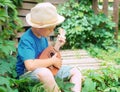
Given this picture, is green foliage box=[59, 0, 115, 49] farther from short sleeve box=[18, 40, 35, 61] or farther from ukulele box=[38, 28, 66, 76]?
short sleeve box=[18, 40, 35, 61]

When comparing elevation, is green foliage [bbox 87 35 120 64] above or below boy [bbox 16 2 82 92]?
below

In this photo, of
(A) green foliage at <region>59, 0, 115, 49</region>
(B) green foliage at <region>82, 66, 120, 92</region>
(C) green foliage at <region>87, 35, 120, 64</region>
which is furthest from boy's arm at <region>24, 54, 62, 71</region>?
(A) green foliage at <region>59, 0, 115, 49</region>

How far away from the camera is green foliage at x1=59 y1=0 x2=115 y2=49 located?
6328mm

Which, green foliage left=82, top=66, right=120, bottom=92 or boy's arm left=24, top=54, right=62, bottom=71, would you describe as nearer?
boy's arm left=24, top=54, right=62, bottom=71

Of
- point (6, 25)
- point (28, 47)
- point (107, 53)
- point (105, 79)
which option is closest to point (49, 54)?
point (28, 47)

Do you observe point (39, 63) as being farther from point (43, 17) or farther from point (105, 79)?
point (105, 79)

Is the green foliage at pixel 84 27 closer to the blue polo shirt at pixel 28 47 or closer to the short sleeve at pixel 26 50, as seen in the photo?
the blue polo shirt at pixel 28 47

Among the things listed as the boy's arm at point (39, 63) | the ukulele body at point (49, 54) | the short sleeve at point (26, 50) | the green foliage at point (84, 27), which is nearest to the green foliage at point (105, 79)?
the ukulele body at point (49, 54)

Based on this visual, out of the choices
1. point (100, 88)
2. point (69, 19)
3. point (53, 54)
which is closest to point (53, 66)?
point (53, 54)

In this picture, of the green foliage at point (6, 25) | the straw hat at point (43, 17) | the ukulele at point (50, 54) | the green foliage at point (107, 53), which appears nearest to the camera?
the green foliage at point (6, 25)

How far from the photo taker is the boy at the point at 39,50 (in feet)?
10.5

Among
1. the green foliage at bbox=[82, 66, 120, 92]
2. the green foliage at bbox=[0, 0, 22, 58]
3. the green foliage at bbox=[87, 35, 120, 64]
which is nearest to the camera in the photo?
the green foliage at bbox=[0, 0, 22, 58]

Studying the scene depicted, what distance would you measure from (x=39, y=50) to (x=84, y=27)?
2.93m

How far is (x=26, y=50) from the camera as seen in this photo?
3271 millimetres
